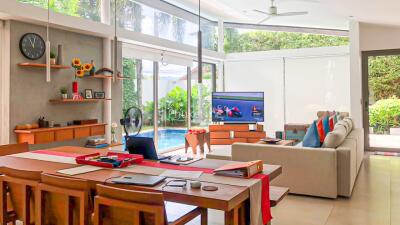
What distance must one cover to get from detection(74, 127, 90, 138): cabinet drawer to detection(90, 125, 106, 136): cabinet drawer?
77 mm

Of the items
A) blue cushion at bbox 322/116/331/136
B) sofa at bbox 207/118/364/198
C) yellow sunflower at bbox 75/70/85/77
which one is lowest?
sofa at bbox 207/118/364/198

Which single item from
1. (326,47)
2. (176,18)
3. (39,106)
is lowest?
(39,106)

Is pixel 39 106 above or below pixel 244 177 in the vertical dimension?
above

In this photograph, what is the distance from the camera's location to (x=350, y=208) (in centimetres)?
384

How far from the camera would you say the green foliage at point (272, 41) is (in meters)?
8.66

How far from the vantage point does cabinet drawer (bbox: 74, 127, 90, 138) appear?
17.1 feet

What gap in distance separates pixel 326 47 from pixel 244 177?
7103 millimetres

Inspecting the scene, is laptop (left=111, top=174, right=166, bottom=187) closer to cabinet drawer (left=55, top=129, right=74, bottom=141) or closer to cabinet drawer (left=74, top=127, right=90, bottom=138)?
cabinet drawer (left=55, top=129, right=74, bottom=141)

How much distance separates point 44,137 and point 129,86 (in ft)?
8.07

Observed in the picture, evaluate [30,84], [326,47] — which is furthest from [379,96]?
[30,84]

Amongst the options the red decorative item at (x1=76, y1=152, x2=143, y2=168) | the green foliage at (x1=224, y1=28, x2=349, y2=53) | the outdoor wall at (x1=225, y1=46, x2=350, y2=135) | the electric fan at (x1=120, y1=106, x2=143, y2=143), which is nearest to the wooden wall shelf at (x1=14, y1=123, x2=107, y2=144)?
the electric fan at (x1=120, y1=106, x2=143, y2=143)

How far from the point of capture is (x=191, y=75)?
864cm

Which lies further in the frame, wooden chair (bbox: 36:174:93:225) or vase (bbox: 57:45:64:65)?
vase (bbox: 57:45:64:65)

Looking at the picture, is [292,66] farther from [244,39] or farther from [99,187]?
[99,187]
